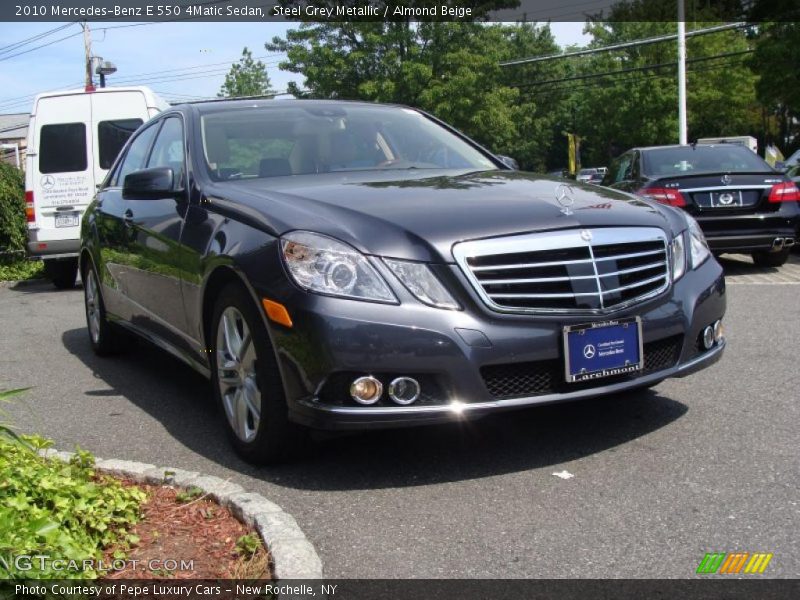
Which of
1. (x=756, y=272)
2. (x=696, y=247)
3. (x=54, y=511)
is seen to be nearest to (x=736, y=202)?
(x=756, y=272)

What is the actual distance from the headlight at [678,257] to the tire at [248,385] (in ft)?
5.83

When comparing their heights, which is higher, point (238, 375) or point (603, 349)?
point (603, 349)

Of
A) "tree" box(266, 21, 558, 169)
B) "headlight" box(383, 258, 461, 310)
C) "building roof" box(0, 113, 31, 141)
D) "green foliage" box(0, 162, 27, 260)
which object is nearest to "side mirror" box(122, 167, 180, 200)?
"headlight" box(383, 258, 461, 310)

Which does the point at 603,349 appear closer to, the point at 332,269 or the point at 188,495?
the point at 332,269

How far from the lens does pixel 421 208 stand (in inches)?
Result: 155

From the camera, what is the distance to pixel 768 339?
650cm

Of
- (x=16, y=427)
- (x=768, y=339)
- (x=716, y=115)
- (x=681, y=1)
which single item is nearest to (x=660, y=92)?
(x=716, y=115)

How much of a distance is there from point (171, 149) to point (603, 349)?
293cm

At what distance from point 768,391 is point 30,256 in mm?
9955

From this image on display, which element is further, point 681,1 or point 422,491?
point 681,1

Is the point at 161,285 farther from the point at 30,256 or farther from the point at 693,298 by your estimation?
the point at 30,256

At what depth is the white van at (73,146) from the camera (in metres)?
12.4

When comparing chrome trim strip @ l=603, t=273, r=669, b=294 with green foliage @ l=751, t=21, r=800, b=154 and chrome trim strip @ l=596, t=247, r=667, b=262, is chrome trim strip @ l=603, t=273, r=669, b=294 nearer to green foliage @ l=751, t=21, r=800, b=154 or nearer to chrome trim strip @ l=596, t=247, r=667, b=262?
chrome trim strip @ l=596, t=247, r=667, b=262

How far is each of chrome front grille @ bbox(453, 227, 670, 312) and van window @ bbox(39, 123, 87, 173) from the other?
999cm
